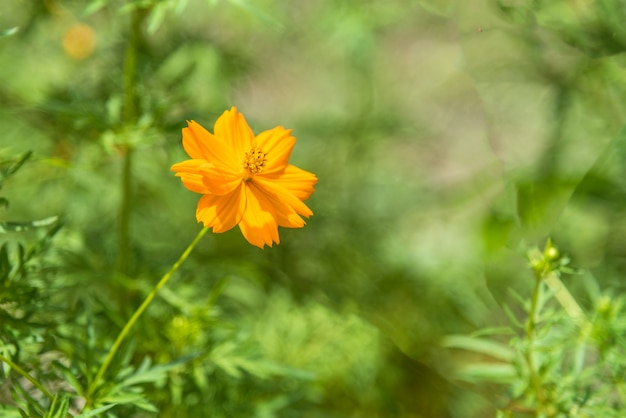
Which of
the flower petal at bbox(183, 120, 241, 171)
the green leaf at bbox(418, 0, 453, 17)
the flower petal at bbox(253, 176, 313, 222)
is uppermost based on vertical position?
the green leaf at bbox(418, 0, 453, 17)

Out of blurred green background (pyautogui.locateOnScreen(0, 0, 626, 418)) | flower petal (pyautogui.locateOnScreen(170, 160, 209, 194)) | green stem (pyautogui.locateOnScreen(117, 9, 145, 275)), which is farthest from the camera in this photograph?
blurred green background (pyautogui.locateOnScreen(0, 0, 626, 418))

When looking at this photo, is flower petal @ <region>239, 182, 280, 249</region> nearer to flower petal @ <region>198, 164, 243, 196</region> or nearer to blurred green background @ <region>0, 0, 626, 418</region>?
flower petal @ <region>198, 164, 243, 196</region>

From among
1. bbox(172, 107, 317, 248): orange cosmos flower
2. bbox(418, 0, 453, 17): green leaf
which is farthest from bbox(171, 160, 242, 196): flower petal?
bbox(418, 0, 453, 17): green leaf

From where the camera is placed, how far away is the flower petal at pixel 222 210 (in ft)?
2.77

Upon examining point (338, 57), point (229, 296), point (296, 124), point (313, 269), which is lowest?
point (229, 296)

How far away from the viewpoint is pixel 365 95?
7.84 ft

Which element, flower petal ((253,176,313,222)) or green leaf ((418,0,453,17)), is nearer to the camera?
flower petal ((253,176,313,222))

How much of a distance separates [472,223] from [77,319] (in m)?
1.40

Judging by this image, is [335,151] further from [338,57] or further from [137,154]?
[137,154]

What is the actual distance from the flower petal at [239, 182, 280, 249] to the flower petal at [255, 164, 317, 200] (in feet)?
0.08

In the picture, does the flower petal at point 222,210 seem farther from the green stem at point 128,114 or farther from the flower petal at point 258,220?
the green stem at point 128,114

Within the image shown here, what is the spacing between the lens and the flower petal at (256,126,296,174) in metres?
0.90

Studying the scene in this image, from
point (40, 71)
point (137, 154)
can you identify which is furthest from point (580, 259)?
point (40, 71)

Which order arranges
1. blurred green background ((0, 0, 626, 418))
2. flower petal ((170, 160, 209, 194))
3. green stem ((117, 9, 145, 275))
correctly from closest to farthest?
1. flower petal ((170, 160, 209, 194))
2. green stem ((117, 9, 145, 275))
3. blurred green background ((0, 0, 626, 418))
